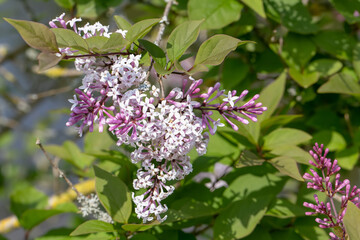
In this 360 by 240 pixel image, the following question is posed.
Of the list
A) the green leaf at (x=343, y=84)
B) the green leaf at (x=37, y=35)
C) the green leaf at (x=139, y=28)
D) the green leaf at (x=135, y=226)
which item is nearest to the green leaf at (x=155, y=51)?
the green leaf at (x=139, y=28)

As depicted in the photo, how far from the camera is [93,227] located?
2.09ft

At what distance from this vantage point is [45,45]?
0.52m

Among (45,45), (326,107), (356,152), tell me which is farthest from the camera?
(326,107)

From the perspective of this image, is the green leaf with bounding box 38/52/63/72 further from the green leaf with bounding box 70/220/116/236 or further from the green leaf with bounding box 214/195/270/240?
the green leaf with bounding box 214/195/270/240

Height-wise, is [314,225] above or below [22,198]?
above

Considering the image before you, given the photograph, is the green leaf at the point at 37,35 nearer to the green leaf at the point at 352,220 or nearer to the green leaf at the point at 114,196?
the green leaf at the point at 114,196

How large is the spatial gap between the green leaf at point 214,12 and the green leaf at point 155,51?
300 millimetres

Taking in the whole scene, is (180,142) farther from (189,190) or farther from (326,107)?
(326,107)

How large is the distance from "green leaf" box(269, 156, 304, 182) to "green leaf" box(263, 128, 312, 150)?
0.06 meters

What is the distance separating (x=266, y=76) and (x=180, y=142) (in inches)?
25.8

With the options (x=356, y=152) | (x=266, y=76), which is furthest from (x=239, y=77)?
(x=356, y=152)

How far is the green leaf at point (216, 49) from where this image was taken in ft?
1.80

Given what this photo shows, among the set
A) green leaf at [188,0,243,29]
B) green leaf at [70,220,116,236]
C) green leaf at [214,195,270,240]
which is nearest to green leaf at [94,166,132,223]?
green leaf at [70,220,116,236]

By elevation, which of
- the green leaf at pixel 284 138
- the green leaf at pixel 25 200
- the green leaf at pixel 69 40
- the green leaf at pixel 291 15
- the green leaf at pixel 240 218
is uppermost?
the green leaf at pixel 69 40
